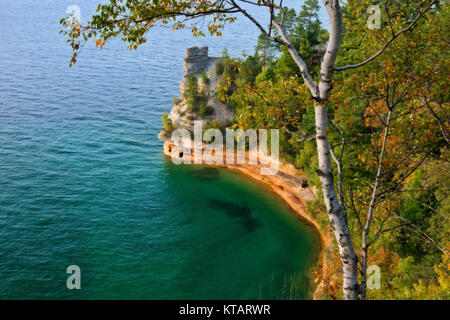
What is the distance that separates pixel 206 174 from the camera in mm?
47031

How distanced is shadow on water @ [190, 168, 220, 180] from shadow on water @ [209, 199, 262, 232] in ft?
18.6

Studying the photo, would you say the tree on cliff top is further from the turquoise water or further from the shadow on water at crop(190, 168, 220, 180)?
the shadow on water at crop(190, 168, 220, 180)

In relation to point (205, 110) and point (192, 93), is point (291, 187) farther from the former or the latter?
point (192, 93)

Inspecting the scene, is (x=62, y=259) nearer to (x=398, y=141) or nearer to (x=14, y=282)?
(x=14, y=282)

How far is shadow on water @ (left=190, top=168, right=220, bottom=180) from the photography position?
152 feet

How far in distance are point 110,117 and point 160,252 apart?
38110 millimetres

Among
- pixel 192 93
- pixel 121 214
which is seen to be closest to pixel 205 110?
pixel 192 93

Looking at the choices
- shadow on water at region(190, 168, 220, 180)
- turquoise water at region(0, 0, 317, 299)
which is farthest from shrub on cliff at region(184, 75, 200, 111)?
shadow on water at region(190, 168, 220, 180)

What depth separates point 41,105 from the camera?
63.7m

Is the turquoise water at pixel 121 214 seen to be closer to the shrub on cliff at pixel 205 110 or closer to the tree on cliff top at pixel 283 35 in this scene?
the shrub on cliff at pixel 205 110

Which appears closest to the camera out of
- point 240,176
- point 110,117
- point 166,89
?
point 240,176

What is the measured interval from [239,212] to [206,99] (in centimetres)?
2242
